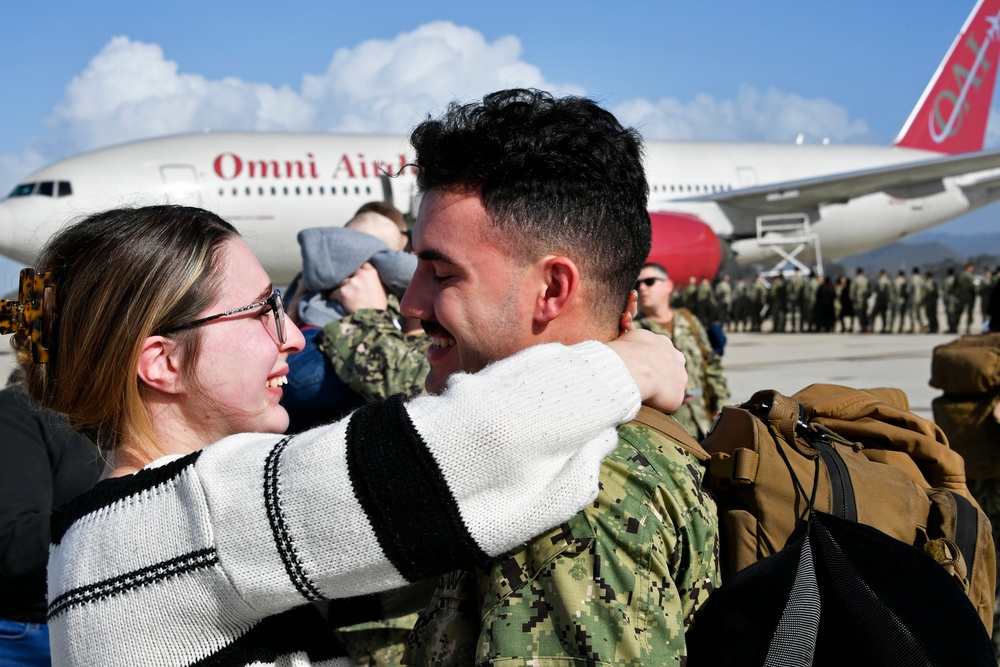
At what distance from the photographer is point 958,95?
29.4m

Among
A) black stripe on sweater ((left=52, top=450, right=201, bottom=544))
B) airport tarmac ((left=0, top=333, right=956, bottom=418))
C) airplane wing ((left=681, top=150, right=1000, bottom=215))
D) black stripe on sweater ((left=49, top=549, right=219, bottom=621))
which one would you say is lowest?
airport tarmac ((left=0, top=333, right=956, bottom=418))

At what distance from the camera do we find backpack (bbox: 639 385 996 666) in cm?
114

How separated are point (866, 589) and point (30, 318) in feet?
4.52

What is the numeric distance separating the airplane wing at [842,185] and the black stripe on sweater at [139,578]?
20865 millimetres

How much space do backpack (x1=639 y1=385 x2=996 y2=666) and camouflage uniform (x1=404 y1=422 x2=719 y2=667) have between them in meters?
0.08

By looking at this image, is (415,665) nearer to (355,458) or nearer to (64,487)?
(355,458)


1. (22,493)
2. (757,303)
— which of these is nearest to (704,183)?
(757,303)

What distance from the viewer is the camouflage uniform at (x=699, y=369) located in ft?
17.1

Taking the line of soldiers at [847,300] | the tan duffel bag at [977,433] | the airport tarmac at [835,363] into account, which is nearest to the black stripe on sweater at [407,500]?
the tan duffel bag at [977,433]

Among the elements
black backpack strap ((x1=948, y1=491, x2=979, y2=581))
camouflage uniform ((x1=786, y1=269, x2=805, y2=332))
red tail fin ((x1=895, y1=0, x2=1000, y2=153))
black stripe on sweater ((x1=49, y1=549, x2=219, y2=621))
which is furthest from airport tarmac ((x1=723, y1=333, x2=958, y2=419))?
red tail fin ((x1=895, y1=0, x2=1000, y2=153))

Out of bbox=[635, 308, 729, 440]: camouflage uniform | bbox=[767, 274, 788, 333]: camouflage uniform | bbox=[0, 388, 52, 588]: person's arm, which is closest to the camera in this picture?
bbox=[0, 388, 52, 588]: person's arm

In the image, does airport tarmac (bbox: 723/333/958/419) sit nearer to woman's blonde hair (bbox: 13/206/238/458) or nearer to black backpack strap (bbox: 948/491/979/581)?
black backpack strap (bbox: 948/491/979/581)

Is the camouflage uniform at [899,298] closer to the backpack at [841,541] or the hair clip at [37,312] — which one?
the backpack at [841,541]

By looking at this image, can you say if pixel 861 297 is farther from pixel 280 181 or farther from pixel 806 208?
pixel 280 181
